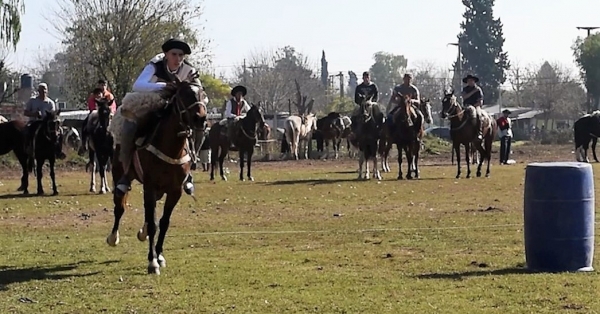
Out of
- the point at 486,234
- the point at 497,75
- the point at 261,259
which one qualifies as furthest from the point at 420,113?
the point at 497,75

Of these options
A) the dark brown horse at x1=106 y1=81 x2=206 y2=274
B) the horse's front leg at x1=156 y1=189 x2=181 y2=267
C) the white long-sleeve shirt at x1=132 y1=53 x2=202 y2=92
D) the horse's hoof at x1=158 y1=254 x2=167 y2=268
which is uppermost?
the white long-sleeve shirt at x1=132 y1=53 x2=202 y2=92

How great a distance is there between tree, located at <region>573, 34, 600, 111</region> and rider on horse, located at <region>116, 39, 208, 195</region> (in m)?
73.8

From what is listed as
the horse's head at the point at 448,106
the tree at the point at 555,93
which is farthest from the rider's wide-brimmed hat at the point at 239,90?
→ the tree at the point at 555,93

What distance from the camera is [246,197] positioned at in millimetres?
23188

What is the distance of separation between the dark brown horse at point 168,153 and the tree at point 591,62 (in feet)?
243

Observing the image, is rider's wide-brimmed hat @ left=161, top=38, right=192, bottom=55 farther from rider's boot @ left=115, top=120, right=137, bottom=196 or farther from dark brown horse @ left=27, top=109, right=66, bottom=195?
dark brown horse @ left=27, top=109, right=66, bottom=195

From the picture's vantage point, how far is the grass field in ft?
33.0

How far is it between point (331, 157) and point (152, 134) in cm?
3495

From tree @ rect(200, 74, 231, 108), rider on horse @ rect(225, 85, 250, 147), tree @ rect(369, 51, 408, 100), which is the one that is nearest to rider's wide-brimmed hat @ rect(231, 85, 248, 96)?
rider on horse @ rect(225, 85, 250, 147)

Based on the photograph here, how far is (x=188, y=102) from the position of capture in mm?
11797

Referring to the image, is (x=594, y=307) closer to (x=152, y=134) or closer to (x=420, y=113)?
(x=152, y=134)

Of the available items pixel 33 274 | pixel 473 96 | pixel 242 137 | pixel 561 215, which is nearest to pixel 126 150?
pixel 33 274

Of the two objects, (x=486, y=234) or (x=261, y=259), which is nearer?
(x=261, y=259)

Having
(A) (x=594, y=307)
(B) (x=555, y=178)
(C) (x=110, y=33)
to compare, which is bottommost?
(A) (x=594, y=307)
